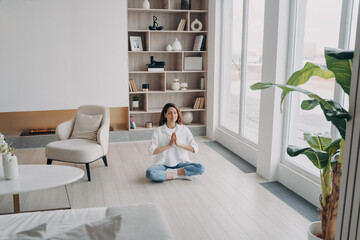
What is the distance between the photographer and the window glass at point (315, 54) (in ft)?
10.3

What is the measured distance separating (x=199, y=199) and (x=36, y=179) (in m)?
1.53

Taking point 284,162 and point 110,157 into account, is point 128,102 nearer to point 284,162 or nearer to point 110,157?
point 110,157

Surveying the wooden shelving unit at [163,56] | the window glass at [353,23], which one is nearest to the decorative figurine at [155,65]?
the wooden shelving unit at [163,56]

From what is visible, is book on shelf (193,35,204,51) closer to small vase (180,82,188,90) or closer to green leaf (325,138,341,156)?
small vase (180,82,188,90)

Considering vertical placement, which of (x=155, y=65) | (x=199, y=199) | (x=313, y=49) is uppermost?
(x=313, y=49)

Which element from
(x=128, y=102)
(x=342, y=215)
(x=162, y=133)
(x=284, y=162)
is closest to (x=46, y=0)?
(x=128, y=102)

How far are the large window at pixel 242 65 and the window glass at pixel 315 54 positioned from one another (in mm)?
876

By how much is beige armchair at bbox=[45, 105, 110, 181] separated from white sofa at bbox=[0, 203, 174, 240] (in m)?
1.82

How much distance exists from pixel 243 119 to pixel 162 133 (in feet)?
4.84

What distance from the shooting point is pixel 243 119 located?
193 inches

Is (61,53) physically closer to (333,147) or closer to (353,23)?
(353,23)

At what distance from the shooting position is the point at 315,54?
3.41 meters

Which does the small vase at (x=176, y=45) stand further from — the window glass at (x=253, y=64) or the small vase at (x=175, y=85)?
the window glass at (x=253, y=64)

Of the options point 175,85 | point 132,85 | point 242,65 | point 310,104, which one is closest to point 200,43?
point 175,85
